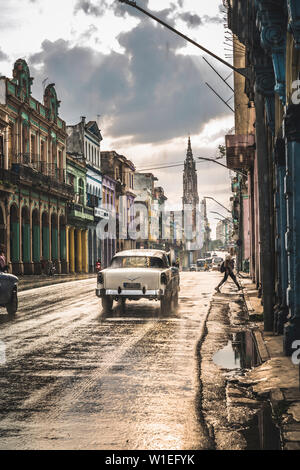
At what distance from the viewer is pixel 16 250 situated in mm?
39688

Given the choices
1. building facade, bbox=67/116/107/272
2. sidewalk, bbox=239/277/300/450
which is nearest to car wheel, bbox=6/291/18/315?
sidewalk, bbox=239/277/300/450

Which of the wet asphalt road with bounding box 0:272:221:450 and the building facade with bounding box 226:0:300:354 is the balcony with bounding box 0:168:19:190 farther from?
the building facade with bounding box 226:0:300:354

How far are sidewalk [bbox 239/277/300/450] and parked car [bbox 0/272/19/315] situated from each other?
6.56 meters

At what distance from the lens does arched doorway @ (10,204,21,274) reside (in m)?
39.6

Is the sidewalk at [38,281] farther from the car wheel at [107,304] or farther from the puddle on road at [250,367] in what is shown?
the puddle on road at [250,367]

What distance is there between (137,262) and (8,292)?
361 cm

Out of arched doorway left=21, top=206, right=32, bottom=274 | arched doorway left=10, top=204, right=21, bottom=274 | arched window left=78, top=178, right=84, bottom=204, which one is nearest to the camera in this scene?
arched doorway left=10, top=204, right=21, bottom=274

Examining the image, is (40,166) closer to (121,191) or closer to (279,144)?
(121,191)

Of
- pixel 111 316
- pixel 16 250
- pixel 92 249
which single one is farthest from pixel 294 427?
pixel 92 249

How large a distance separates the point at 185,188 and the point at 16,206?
439ft

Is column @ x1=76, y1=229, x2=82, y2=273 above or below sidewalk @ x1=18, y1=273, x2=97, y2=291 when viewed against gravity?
above

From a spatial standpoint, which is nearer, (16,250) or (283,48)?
(283,48)

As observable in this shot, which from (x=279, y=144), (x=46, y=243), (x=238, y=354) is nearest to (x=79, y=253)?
(x=46, y=243)

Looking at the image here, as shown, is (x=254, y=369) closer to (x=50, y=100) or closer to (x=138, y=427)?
(x=138, y=427)
